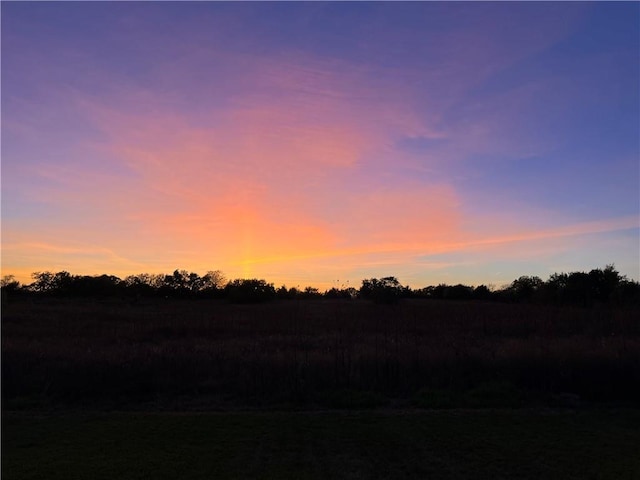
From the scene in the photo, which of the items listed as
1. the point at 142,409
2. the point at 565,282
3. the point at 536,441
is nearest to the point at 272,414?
the point at 142,409

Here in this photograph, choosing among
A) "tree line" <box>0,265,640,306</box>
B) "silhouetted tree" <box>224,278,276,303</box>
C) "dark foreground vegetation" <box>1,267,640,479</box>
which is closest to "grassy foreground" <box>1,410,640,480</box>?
"dark foreground vegetation" <box>1,267,640,479</box>

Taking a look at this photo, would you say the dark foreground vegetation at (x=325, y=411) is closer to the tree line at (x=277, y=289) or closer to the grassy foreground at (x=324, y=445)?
the grassy foreground at (x=324, y=445)

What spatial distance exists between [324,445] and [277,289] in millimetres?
83347

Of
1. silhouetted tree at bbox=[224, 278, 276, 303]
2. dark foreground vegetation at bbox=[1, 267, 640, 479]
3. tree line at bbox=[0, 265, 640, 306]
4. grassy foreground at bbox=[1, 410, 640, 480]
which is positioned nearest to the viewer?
grassy foreground at bbox=[1, 410, 640, 480]

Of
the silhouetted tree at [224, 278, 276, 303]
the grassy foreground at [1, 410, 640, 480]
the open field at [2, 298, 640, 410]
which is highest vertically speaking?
the silhouetted tree at [224, 278, 276, 303]

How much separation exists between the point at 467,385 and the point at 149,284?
278 ft

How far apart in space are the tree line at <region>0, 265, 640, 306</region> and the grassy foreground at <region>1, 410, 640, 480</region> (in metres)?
41.0

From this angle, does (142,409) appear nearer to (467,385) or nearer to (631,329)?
(467,385)

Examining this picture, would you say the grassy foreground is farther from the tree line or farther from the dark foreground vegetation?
the tree line

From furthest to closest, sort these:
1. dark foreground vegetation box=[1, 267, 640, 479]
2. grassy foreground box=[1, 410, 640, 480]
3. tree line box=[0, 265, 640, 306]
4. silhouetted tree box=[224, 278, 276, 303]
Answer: silhouetted tree box=[224, 278, 276, 303], tree line box=[0, 265, 640, 306], dark foreground vegetation box=[1, 267, 640, 479], grassy foreground box=[1, 410, 640, 480]

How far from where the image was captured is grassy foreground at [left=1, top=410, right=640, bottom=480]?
6.23 metres

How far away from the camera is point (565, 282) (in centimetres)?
5500

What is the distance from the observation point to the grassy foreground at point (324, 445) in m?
6.23

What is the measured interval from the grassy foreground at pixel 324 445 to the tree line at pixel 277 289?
135 ft
